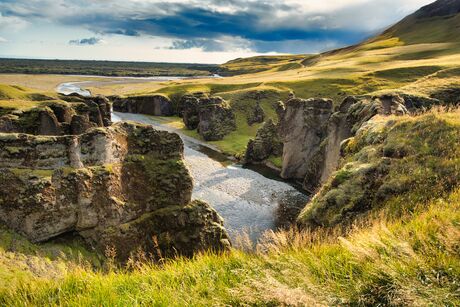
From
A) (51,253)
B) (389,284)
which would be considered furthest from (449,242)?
(51,253)

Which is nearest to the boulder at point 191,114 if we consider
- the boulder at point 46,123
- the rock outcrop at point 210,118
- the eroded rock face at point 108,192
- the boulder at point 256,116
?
the rock outcrop at point 210,118

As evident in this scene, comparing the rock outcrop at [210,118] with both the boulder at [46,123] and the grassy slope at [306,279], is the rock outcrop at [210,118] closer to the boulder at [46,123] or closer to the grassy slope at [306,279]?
the boulder at [46,123]

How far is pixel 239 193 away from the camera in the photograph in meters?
51.4

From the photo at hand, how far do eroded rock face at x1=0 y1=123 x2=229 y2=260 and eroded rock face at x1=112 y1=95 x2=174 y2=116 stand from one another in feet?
321

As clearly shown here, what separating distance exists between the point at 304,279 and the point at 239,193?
44.7 meters

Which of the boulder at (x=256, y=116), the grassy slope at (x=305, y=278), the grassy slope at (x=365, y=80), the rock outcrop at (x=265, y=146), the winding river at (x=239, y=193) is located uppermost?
the grassy slope at (x=365, y=80)

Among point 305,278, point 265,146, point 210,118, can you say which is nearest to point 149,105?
point 210,118

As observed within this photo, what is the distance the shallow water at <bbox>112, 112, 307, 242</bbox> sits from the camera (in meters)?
41.8

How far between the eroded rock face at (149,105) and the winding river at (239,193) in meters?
56.3

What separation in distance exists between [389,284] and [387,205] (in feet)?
31.7

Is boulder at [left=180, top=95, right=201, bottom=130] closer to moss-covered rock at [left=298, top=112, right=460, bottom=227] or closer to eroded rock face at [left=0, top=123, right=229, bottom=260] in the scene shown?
eroded rock face at [left=0, top=123, right=229, bottom=260]

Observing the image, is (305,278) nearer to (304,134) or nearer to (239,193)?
(239,193)

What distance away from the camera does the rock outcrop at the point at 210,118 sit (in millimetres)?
88812

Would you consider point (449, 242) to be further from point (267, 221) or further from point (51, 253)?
point (267, 221)
